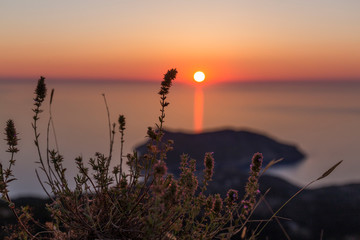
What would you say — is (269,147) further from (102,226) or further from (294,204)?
(102,226)

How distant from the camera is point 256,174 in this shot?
10.2 feet

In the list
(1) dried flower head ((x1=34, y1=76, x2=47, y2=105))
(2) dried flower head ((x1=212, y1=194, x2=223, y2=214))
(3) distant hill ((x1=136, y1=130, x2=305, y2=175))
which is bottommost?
(3) distant hill ((x1=136, y1=130, x2=305, y2=175))

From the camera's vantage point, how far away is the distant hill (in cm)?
4834

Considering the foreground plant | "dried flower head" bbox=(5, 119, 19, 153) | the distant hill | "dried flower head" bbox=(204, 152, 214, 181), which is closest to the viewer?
the foreground plant

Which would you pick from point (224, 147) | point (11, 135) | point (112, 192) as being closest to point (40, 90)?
point (11, 135)

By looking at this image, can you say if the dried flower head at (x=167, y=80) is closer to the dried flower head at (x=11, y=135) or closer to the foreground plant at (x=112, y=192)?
the foreground plant at (x=112, y=192)

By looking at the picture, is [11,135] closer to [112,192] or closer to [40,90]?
[40,90]

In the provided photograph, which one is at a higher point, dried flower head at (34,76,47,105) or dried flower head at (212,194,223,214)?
dried flower head at (34,76,47,105)

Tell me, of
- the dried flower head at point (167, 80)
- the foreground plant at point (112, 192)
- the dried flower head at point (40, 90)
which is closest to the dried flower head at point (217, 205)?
the foreground plant at point (112, 192)

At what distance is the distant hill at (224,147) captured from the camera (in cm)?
4834

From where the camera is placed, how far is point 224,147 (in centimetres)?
5250

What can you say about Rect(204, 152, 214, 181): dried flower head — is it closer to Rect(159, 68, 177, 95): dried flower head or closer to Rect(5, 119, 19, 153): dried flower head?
Rect(159, 68, 177, 95): dried flower head

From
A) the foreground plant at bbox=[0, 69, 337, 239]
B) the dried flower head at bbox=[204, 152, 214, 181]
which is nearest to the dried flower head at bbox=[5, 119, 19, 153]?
the foreground plant at bbox=[0, 69, 337, 239]

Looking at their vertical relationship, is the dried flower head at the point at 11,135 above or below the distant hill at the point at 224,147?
above
